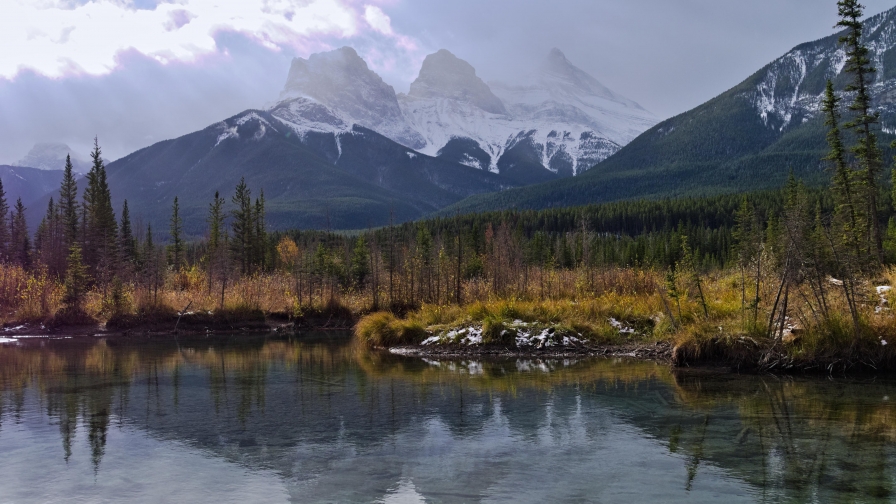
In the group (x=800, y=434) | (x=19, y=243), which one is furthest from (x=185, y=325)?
(x=19, y=243)

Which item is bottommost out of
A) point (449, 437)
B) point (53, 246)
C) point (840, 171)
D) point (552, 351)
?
point (449, 437)

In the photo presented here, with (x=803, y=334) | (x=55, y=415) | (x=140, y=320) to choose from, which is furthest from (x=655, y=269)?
(x=140, y=320)

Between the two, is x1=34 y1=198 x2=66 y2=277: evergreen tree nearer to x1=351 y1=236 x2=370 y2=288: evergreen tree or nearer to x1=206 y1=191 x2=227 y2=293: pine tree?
x1=206 y1=191 x2=227 y2=293: pine tree

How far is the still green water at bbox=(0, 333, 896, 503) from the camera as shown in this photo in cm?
906

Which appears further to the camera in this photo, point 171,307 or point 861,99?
point 171,307

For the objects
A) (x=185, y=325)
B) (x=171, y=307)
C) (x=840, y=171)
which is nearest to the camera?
(x=840, y=171)

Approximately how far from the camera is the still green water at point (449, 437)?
29.7 ft

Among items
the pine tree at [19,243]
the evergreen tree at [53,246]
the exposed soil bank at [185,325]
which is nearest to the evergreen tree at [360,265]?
A: the exposed soil bank at [185,325]

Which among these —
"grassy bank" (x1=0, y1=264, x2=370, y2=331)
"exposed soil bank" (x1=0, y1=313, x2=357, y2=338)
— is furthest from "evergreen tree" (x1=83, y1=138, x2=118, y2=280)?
"exposed soil bank" (x1=0, y1=313, x2=357, y2=338)

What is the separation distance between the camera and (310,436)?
12.1 meters

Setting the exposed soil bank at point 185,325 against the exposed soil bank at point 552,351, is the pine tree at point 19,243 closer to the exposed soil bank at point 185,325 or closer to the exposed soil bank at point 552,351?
the exposed soil bank at point 185,325

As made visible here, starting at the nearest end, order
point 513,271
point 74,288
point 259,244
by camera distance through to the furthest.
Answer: point 513,271
point 74,288
point 259,244

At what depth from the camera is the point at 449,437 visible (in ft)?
39.4

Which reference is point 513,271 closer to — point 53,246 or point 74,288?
point 74,288
